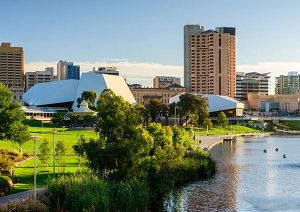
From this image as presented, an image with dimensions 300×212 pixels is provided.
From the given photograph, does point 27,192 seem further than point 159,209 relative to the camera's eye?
No

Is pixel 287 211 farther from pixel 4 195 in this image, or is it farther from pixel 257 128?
pixel 257 128

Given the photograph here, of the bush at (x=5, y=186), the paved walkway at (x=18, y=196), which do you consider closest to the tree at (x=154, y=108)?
the bush at (x=5, y=186)

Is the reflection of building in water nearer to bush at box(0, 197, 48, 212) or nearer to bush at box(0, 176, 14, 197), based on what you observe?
bush at box(0, 176, 14, 197)

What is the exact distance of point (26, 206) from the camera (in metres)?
23.2

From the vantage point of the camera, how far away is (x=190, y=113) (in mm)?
123312

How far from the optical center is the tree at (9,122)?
1809 inches

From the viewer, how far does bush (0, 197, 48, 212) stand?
2278cm

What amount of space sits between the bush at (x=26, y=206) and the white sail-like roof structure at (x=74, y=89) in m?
130

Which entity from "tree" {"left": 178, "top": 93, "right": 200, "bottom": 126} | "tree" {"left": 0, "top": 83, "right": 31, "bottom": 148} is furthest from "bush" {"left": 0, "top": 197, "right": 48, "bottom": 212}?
"tree" {"left": 178, "top": 93, "right": 200, "bottom": 126}

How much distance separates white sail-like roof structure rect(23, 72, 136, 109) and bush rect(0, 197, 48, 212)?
130 metres

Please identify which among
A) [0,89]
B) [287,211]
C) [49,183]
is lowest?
[287,211]

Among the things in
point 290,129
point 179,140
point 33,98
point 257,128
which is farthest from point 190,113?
point 179,140

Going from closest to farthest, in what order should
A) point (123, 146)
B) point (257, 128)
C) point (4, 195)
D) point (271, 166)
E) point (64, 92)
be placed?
point (4, 195), point (123, 146), point (271, 166), point (257, 128), point (64, 92)

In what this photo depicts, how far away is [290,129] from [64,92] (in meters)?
63.3
